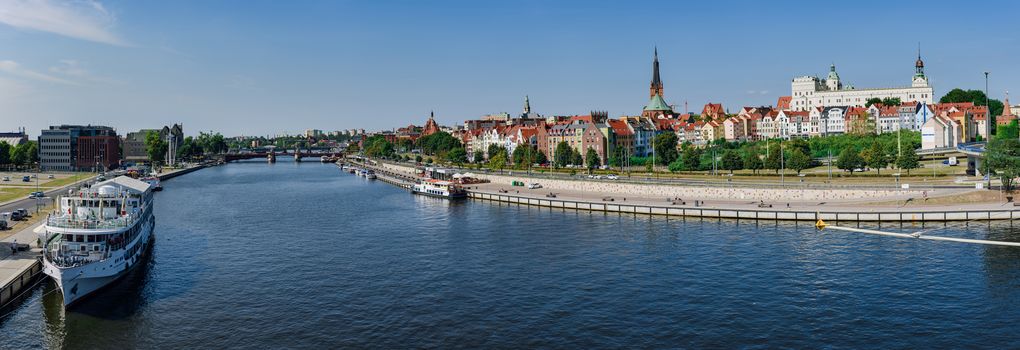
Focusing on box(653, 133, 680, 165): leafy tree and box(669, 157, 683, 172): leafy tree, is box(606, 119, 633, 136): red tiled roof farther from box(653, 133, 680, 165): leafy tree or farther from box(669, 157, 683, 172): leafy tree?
box(669, 157, 683, 172): leafy tree

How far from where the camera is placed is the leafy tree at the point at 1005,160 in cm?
7756

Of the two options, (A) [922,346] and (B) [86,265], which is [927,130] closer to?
(A) [922,346]

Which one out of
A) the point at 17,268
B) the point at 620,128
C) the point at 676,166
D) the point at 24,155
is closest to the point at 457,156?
the point at 620,128

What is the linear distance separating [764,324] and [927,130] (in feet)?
342

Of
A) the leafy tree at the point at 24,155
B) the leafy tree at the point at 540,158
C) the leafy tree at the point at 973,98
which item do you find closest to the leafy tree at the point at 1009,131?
the leafy tree at the point at 973,98

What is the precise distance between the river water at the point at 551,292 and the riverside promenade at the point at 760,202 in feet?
11.0

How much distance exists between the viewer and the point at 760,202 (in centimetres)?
8694

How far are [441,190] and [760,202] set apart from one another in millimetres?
50593

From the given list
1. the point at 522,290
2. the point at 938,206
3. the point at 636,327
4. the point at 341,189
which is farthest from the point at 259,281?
the point at 341,189

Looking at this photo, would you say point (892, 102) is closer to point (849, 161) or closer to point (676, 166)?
point (676, 166)

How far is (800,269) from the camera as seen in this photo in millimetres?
53219

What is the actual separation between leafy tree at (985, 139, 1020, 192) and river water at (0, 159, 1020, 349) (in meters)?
12.3

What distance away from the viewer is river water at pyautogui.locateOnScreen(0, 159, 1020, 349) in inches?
1565

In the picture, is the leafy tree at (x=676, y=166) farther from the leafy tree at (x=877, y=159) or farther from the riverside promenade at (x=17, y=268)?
the riverside promenade at (x=17, y=268)
